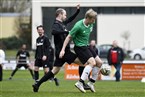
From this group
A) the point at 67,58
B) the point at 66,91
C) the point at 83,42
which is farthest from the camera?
the point at 66,91

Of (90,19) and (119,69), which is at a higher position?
(90,19)

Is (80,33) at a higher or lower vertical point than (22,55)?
higher

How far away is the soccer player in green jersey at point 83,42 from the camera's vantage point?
13789 millimetres

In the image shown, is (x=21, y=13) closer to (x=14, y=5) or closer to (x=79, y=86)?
(x=14, y=5)

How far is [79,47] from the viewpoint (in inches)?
553

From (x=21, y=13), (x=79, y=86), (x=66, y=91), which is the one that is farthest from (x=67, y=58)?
(x=21, y=13)

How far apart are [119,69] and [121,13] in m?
47.6

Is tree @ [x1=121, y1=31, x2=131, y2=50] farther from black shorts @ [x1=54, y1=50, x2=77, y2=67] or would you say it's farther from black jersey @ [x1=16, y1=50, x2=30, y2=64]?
black shorts @ [x1=54, y1=50, x2=77, y2=67]

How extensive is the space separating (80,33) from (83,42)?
25cm

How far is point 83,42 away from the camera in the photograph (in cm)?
1404

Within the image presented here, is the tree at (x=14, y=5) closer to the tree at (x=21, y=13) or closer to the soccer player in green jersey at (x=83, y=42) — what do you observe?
the tree at (x=21, y=13)

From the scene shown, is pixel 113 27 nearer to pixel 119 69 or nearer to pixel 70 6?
pixel 70 6

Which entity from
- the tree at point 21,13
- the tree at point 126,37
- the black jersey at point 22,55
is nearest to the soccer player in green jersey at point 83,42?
the black jersey at point 22,55

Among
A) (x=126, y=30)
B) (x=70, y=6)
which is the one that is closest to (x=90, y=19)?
(x=70, y=6)
